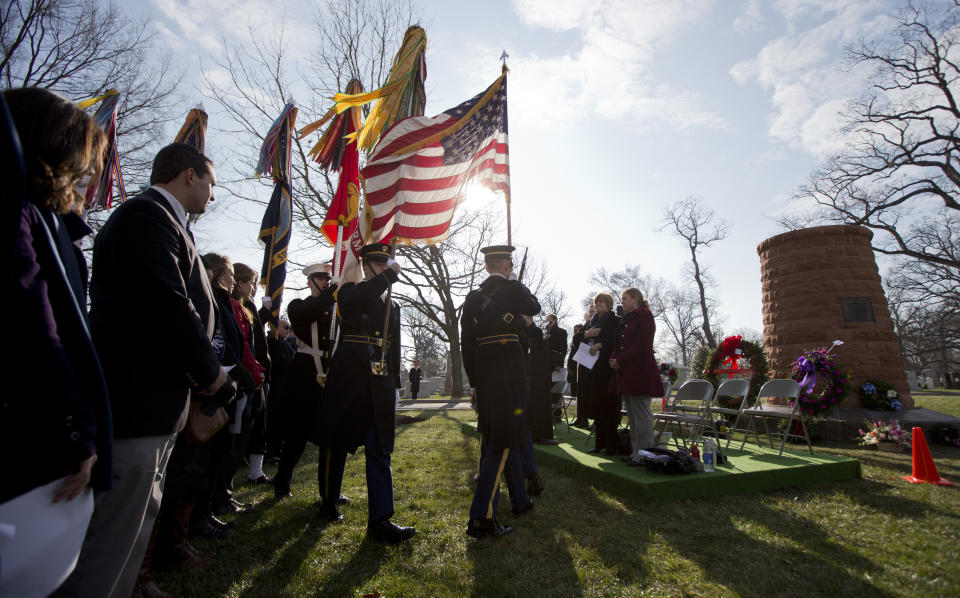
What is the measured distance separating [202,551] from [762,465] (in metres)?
5.75

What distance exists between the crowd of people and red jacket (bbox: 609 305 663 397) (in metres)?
1.95

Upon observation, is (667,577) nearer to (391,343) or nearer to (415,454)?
(391,343)

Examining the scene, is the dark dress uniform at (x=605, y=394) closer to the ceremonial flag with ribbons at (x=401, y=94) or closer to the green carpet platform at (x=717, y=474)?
the green carpet platform at (x=717, y=474)

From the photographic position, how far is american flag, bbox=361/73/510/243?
5223mm

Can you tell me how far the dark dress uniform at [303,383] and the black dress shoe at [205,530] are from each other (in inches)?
40.1

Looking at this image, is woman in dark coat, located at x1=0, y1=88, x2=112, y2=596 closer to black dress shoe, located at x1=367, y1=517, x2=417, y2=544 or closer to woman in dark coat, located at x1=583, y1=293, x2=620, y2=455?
black dress shoe, located at x1=367, y1=517, x2=417, y2=544

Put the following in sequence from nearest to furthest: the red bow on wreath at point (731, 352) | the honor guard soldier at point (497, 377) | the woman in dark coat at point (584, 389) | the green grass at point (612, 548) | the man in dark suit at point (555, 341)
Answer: the green grass at point (612, 548) → the honor guard soldier at point (497, 377) → the woman in dark coat at point (584, 389) → the man in dark suit at point (555, 341) → the red bow on wreath at point (731, 352)

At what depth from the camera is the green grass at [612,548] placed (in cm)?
272

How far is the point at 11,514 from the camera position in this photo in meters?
1.01

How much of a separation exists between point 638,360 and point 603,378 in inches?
43.8

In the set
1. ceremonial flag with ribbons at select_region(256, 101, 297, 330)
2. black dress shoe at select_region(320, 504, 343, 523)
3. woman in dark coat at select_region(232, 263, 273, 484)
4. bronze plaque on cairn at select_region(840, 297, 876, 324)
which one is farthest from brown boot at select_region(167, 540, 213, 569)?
bronze plaque on cairn at select_region(840, 297, 876, 324)

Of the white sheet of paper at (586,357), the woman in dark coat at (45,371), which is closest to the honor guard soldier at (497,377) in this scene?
the white sheet of paper at (586,357)

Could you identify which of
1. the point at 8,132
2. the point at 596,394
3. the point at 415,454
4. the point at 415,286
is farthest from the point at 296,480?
the point at 415,286

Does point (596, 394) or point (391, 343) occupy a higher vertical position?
point (391, 343)
